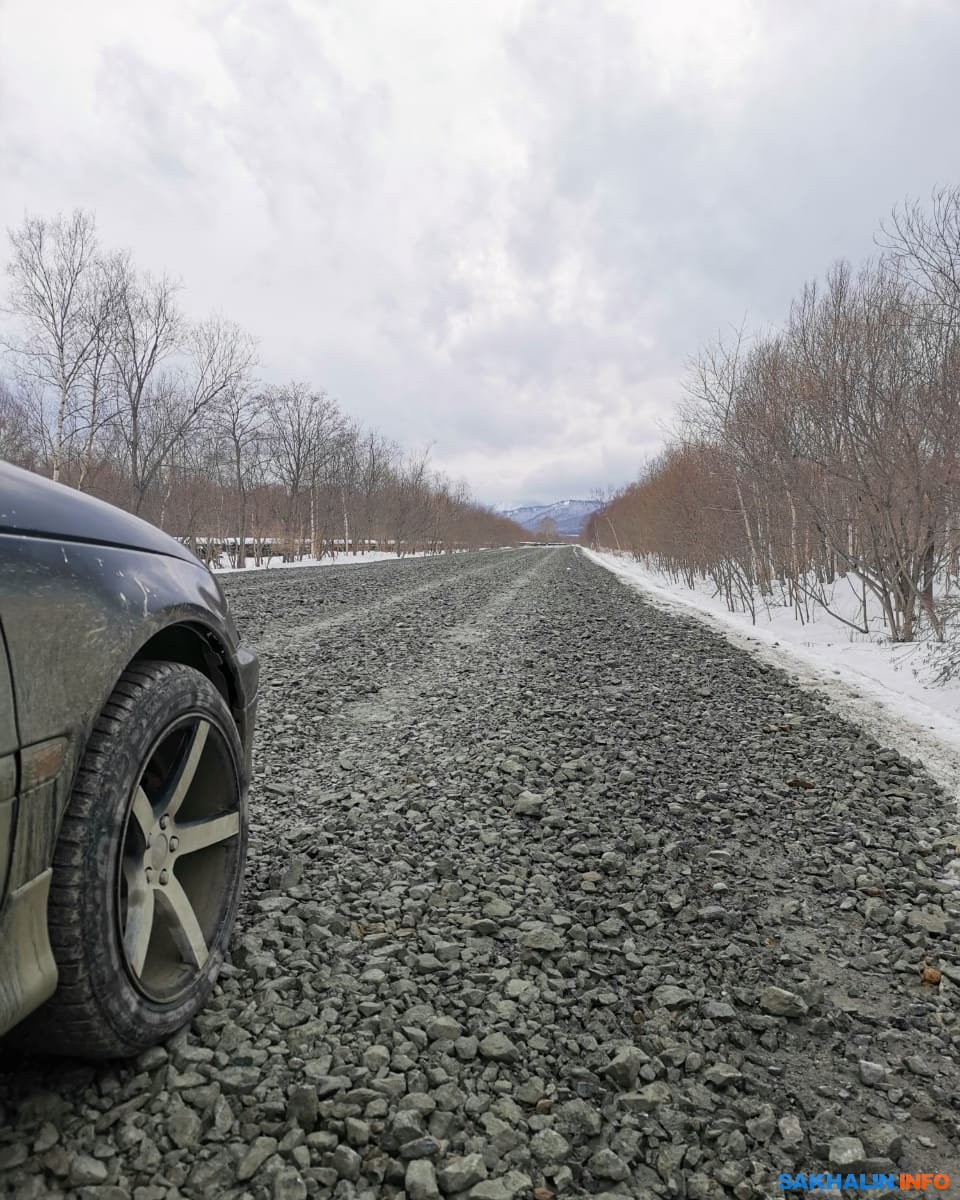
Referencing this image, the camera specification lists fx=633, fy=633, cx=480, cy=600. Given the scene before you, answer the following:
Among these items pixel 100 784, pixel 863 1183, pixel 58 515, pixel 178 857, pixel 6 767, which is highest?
pixel 58 515

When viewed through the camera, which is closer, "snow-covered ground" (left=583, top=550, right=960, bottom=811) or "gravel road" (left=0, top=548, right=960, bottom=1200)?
"gravel road" (left=0, top=548, right=960, bottom=1200)

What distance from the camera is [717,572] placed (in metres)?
22.2

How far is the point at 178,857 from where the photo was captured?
183cm

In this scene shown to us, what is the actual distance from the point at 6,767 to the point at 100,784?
9.7 inches

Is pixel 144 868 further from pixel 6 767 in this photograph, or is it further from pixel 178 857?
pixel 6 767

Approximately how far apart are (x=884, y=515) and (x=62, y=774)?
481 inches

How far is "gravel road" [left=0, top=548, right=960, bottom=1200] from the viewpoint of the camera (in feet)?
4.71

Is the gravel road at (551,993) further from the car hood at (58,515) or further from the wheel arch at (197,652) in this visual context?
the car hood at (58,515)

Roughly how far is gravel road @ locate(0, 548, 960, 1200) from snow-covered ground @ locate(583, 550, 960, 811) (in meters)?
0.62

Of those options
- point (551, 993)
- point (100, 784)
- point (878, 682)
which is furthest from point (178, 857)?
point (878, 682)

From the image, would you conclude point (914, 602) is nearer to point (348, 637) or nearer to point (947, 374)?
point (947, 374)

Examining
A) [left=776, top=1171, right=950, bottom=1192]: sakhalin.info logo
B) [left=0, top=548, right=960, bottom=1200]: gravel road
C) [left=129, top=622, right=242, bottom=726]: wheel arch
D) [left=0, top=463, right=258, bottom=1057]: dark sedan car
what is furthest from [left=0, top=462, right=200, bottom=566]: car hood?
[left=776, top=1171, right=950, bottom=1192]: sakhalin.info logo

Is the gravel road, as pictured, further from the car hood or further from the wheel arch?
the car hood

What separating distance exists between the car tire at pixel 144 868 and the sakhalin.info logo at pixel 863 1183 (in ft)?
4.97
